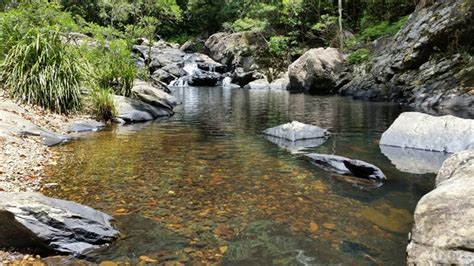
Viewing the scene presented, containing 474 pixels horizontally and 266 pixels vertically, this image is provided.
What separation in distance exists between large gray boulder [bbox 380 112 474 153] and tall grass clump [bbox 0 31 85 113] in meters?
8.79

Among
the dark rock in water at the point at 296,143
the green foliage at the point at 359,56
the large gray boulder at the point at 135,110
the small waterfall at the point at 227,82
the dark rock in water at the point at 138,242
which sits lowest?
the dark rock in water at the point at 138,242

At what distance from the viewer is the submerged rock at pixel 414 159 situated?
7.12 meters

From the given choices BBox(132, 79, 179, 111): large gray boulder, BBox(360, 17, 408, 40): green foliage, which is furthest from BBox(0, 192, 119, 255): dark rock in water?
BBox(360, 17, 408, 40): green foliage

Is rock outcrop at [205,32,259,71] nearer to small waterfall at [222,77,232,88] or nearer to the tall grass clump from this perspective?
small waterfall at [222,77,232,88]

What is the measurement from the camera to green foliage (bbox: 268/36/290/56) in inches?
1372

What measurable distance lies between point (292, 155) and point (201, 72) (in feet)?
98.2

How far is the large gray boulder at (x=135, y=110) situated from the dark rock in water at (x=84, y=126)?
1.24 metres

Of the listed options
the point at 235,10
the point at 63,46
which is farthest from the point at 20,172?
the point at 235,10

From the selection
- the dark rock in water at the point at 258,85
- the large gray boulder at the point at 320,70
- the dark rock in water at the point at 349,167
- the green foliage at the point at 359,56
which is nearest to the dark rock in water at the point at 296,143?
the dark rock in water at the point at 349,167

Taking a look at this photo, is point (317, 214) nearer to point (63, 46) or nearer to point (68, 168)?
point (68, 168)

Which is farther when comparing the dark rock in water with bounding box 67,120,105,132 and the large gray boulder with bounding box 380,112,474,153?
the dark rock in water with bounding box 67,120,105,132

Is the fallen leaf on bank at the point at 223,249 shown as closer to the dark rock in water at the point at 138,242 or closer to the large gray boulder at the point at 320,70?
the dark rock in water at the point at 138,242

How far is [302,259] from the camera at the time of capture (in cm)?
386

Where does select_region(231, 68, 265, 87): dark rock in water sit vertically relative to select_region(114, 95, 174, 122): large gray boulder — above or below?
above
